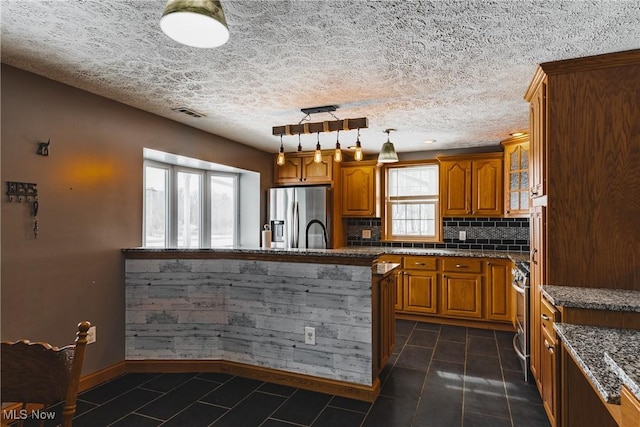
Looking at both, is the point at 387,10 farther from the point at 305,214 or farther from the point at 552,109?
the point at 305,214

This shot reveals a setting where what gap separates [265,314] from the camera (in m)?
3.06

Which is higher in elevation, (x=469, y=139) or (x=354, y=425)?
(x=469, y=139)

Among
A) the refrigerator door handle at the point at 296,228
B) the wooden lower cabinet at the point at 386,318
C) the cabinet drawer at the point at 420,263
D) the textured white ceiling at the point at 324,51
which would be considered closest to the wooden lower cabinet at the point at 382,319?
the wooden lower cabinet at the point at 386,318

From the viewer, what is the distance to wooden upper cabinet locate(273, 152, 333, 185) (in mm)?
5305

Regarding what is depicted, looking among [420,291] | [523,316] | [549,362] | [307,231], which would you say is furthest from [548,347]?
[307,231]

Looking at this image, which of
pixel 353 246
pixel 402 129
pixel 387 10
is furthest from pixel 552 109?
pixel 353 246

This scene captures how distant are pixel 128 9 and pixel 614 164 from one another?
2870 mm

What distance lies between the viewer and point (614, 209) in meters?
2.25

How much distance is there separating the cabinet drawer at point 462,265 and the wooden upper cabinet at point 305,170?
1952mm

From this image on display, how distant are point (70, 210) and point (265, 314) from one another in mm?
1710

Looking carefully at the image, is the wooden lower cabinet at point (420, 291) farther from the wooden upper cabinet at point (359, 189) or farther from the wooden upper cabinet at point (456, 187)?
the wooden upper cabinet at point (359, 189)

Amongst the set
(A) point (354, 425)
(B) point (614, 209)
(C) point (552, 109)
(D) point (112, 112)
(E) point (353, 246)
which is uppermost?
(D) point (112, 112)

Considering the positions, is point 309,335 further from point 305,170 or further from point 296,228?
point 305,170

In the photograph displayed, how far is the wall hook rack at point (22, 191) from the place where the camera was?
7.89 feet
